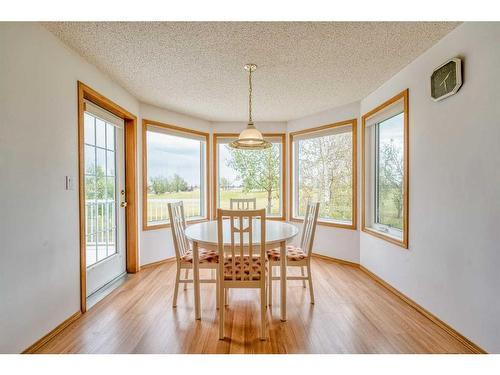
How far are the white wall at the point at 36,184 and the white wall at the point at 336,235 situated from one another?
10.3 feet

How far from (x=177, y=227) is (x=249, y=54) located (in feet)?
5.74

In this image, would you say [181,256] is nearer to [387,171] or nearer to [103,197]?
[103,197]

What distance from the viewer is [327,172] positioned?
160 inches

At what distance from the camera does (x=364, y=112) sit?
3.44 meters

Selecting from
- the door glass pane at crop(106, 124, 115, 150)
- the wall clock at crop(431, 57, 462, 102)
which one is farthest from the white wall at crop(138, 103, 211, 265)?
the wall clock at crop(431, 57, 462, 102)

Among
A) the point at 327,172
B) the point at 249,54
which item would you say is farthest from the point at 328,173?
the point at 249,54

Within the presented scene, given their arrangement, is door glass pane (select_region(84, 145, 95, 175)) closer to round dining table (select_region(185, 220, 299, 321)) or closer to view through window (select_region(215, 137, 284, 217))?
round dining table (select_region(185, 220, 299, 321))

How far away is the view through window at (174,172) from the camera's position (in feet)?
12.4

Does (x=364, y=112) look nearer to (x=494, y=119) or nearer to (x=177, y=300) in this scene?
(x=494, y=119)

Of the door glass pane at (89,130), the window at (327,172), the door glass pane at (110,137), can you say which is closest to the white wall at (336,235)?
the window at (327,172)

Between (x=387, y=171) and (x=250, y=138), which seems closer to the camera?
(x=250, y=138)

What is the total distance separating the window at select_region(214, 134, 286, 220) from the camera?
454 centimetres

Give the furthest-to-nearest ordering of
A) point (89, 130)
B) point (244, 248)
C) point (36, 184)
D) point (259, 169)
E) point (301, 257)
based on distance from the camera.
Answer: point (259, 169) → point (89, 130) → point (301, 257) → point (244, 248) → point (36, 184)

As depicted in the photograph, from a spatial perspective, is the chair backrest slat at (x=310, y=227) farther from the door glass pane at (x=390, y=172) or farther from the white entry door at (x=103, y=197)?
the white entry door at (x=103, y=197)
